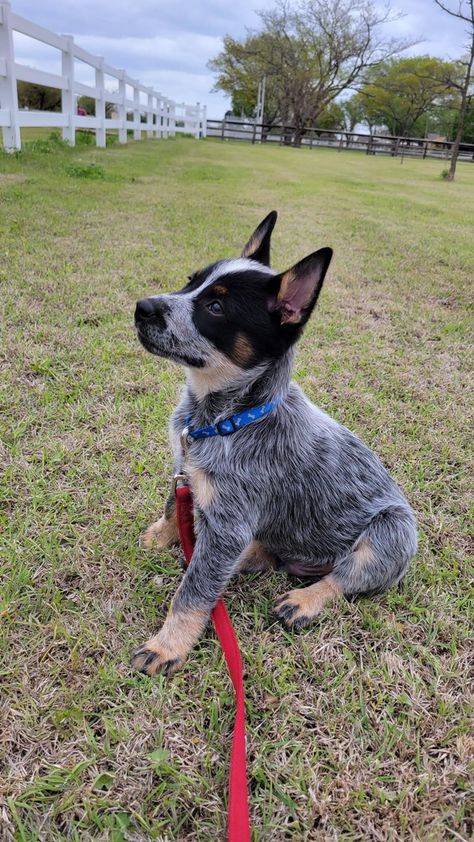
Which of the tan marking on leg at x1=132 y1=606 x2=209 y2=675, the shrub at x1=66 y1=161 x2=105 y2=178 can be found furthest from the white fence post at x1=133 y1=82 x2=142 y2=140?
the tan marking on leg at x1=132 y1=606 x2=209 y2=675

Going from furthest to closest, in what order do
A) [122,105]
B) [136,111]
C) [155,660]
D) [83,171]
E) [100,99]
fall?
[136,111] < [122,105] < [100,99] < [83,171] < [155,660]

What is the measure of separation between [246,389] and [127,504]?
100 cm

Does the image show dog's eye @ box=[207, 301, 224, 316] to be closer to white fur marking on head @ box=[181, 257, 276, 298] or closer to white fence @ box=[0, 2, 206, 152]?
white fur marking on head @ box=[181, 257, 276, 298]

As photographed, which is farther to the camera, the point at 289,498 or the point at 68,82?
the point at 68,82

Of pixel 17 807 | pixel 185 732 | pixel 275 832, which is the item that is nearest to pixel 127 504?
pixel 185 732

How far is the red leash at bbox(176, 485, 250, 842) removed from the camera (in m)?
1.49

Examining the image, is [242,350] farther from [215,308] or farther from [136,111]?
[136,111]

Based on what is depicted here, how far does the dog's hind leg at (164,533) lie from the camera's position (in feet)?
8.51

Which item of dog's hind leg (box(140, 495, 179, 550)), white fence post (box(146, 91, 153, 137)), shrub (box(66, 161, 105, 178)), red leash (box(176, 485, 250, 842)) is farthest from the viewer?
white fence post (box(146, 91, 153, 137))

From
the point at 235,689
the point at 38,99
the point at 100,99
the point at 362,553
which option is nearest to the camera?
the point at 235,689

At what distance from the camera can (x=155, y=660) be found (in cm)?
202

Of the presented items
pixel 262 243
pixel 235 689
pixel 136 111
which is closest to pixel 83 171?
pixel 262 243

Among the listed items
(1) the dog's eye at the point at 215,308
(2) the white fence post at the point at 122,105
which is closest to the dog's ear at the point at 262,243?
(1) the dog's eye at the point at 215,308

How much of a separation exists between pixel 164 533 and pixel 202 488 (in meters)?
0.51
